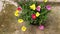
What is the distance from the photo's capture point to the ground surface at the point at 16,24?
7.08 feet

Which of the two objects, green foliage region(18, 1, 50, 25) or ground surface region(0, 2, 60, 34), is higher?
green foliage region(18, 1, 50, 25)

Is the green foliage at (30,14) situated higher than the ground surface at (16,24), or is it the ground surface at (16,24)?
the green foliage at (30,14)

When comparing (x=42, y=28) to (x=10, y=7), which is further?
(x=10, y=7)

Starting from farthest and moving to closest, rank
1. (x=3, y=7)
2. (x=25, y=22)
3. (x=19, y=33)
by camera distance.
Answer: (x=3, y=7) → (x=25, y=22) → (x=19, y=33)

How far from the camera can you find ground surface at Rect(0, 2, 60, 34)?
216 centimetres

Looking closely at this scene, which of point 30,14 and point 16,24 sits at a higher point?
point 30,14

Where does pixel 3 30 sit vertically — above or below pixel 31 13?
below

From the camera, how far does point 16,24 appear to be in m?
2.27

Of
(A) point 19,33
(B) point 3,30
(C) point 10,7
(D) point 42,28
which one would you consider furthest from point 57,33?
(C) point 10,7

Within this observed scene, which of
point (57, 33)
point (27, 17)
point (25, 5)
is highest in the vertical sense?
point (25, 5)

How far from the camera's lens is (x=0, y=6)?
8.63ft

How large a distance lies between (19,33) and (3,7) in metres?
0.65

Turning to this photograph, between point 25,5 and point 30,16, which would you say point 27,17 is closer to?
point 30,16

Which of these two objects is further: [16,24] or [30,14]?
[16,24]
